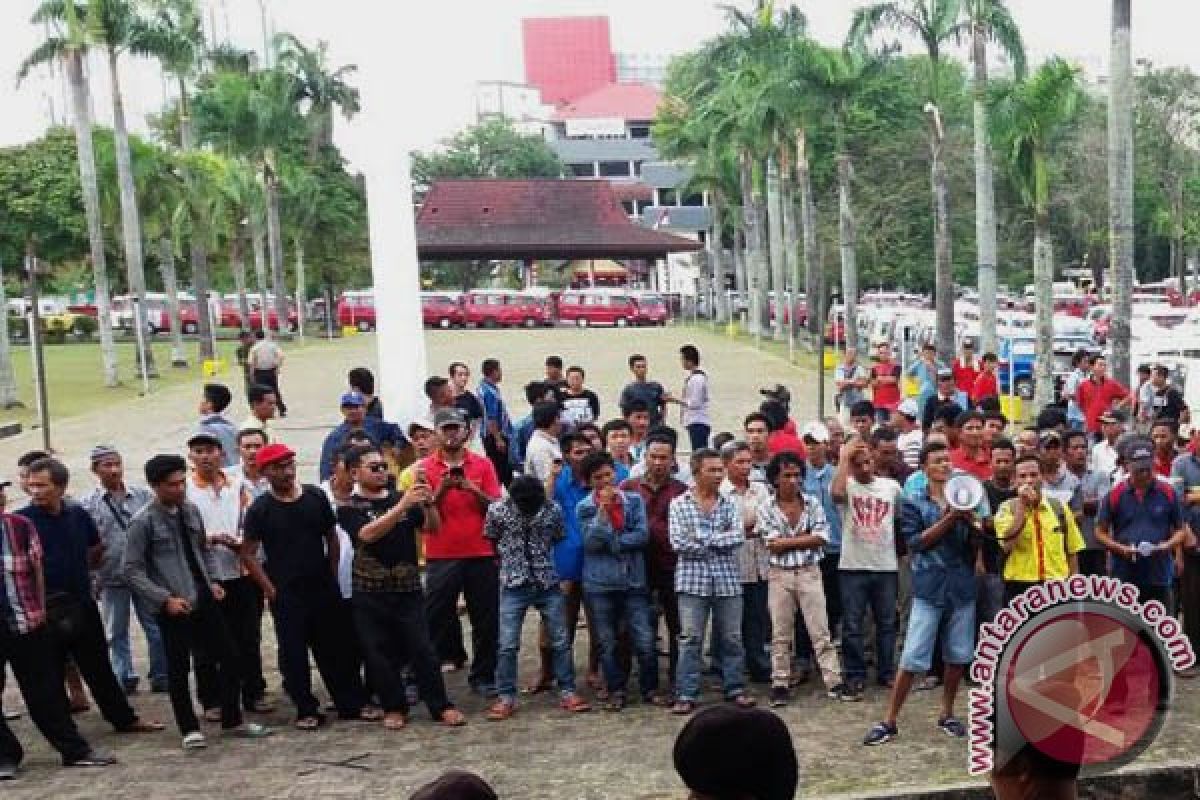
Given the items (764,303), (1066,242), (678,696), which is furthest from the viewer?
(1066,242)

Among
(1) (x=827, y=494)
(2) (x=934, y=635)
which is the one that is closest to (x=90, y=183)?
(1) (x=827, y=494)

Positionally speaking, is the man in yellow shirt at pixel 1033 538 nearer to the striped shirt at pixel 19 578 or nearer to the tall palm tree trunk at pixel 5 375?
the striped shirt at pixel 19 578

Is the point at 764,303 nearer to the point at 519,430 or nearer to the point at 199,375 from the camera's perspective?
the point at 199,375

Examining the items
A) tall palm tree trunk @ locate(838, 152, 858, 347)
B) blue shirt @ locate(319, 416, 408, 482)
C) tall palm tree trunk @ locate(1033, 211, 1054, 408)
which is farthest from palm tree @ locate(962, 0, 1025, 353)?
blue shirt @ locate(319, 416, 408, 482)

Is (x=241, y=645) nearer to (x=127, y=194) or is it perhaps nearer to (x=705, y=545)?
(x=705, y=545)

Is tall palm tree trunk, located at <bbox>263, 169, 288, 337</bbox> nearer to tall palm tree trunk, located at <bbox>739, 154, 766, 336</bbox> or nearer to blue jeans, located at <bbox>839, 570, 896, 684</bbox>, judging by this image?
tall palm tree trunk, located at <bbox>739, 154, 766, 336</bbox>

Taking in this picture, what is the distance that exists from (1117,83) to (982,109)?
5.17 m

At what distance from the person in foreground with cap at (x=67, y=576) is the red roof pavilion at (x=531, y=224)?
46305 mm

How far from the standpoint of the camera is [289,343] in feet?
147

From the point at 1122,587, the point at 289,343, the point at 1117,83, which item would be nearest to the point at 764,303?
the point at 289,343

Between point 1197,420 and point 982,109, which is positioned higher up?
point 982,109

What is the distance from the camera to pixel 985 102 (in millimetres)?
21109

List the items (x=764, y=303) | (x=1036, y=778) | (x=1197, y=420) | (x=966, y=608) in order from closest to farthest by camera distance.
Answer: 1. (x=1036, y=778)
2. (x=966, y=608)
3. (x=1197, y=420)
4. (x=764, y=303)

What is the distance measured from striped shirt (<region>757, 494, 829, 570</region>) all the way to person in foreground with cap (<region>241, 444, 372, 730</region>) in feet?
8.24
